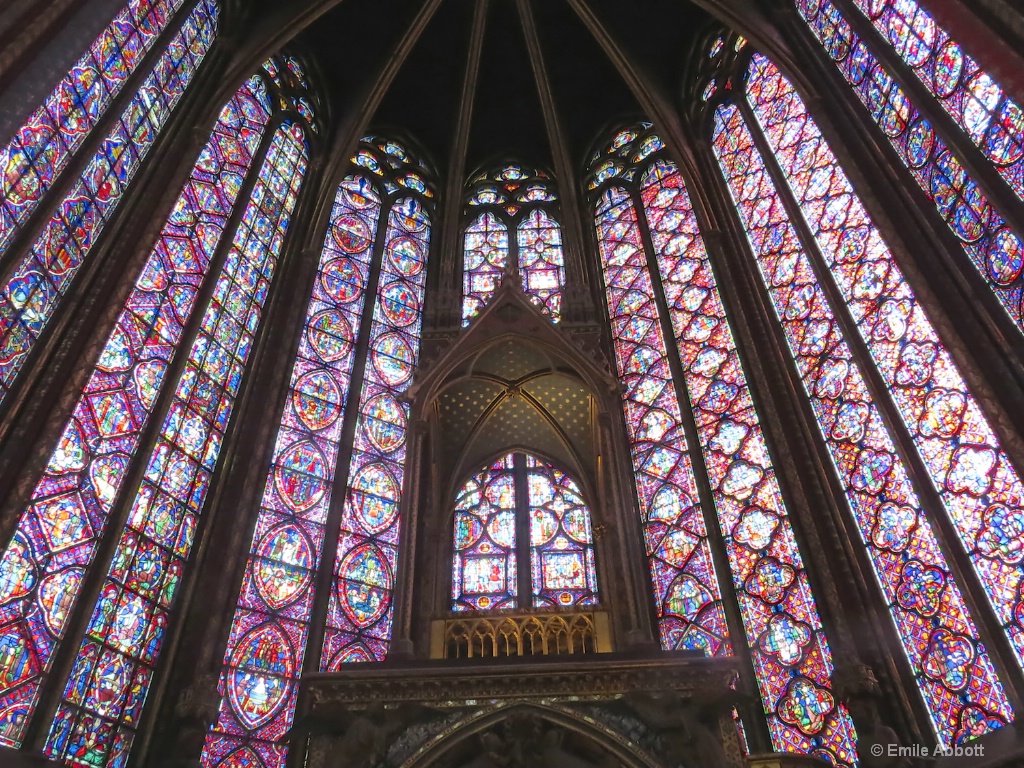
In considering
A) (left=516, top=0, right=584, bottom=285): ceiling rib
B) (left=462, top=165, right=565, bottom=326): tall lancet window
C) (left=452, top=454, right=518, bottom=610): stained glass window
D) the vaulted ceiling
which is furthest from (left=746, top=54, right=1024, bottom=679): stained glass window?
(left=452, top=454, right=518, bottom=610): stained glass window

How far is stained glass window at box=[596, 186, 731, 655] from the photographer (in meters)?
8.62

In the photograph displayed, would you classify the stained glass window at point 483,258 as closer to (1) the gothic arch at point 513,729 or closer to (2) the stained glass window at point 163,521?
(2) the stained glass window at point 163,521

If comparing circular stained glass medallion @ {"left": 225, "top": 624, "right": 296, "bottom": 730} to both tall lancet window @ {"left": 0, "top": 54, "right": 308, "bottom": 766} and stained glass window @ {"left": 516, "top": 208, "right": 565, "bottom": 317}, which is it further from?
stained glass window @ {"left": 516, "top": 208, "right": 565, "bottom": 317}

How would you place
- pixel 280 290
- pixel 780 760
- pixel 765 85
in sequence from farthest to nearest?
pixel 765 85 → pixel 280 290 → pixel 780 760

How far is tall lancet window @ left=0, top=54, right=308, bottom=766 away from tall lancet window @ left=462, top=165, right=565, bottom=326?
3138 mm

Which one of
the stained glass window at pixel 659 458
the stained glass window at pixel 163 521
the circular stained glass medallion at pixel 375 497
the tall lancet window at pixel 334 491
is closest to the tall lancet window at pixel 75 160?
the stained glass window at pixel 163 521

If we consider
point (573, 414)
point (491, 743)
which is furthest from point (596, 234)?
point (491, 743)

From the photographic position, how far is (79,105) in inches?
322

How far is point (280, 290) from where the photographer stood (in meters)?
10.8

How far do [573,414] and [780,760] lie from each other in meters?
4.69

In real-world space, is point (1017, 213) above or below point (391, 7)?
below

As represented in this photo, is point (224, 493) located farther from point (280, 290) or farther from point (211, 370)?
point (280, 290)

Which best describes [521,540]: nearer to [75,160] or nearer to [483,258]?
[483,258]

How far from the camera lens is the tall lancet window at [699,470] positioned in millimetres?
7723
